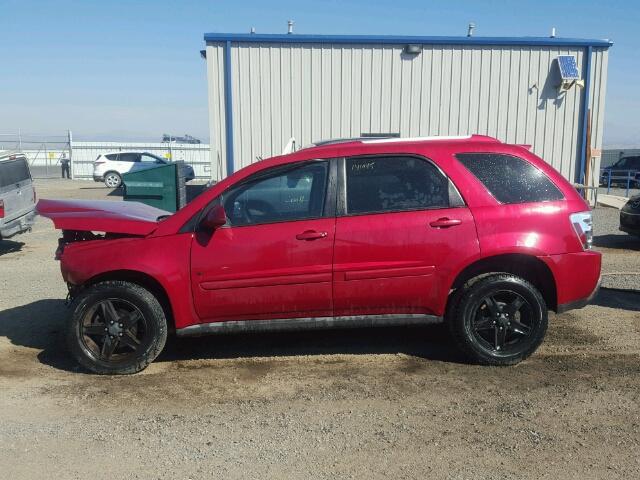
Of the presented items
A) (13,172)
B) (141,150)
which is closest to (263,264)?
(13,172)

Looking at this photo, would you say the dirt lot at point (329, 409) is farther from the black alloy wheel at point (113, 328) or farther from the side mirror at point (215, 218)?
the side mirror at point (215, 218)

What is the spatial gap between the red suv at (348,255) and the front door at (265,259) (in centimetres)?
1

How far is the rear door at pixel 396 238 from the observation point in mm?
4728

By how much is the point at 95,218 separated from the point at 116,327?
0.87 meters

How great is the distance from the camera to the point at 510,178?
4.94m

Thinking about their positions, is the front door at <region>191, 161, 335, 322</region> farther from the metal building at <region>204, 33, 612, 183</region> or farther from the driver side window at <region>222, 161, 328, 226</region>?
the metal building at <region>204, 33, 612, 183</region>

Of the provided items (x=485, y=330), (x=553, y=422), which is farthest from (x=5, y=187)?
(x=553, y=422)

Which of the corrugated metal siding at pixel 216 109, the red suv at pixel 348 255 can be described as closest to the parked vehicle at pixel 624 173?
the corrugated metal siding at pixel 216 109

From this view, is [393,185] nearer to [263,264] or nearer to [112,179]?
[263,264]

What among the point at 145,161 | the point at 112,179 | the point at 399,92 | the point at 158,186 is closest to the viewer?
the point at 158,186

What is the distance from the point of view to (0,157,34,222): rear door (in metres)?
10.1

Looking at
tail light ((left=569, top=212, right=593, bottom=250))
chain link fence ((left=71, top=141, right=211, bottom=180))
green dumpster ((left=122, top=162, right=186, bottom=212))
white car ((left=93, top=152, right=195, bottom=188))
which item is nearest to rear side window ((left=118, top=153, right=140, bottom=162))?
white car ((left=93, top=152, right=195, bottom=188))

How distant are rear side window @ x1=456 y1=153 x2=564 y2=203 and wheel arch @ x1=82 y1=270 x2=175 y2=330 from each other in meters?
2.54

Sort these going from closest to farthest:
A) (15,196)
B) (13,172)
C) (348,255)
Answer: (348,255)
(15,196)
(13,172)
